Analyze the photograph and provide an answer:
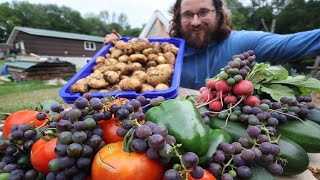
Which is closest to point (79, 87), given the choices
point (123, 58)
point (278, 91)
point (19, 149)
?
point (123, 58)

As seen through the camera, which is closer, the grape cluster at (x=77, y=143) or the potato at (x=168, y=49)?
the grape cluster at (x=77, y=143)

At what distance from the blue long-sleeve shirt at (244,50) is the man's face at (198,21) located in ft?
0.43

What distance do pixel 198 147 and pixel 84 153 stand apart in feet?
0.97

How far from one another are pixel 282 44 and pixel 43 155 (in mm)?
2166

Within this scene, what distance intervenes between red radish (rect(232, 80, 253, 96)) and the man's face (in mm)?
1522

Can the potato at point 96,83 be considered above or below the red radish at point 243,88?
below

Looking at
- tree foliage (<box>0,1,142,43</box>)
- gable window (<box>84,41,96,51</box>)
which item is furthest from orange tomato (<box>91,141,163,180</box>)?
tree foliage (<box>0,1,142,43</box>)

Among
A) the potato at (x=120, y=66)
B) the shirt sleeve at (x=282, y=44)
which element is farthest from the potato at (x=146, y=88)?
the shirt sleeve at (x=282, y=44)

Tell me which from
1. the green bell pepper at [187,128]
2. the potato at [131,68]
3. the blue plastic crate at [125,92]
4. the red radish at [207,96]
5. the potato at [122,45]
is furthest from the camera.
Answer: the potato at [122,45]

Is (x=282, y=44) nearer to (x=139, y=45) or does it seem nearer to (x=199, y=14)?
(x=199, y=14)

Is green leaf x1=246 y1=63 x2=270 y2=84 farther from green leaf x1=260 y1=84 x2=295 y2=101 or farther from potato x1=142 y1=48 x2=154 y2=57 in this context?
potato x1=142 y1=48 x2=154 y2=57

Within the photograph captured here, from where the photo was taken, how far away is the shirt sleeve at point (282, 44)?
1.97m

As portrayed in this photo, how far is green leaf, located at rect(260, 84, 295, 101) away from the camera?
1063 millimetres

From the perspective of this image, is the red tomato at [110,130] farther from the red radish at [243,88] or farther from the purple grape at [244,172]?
the red radish at [243,88]
